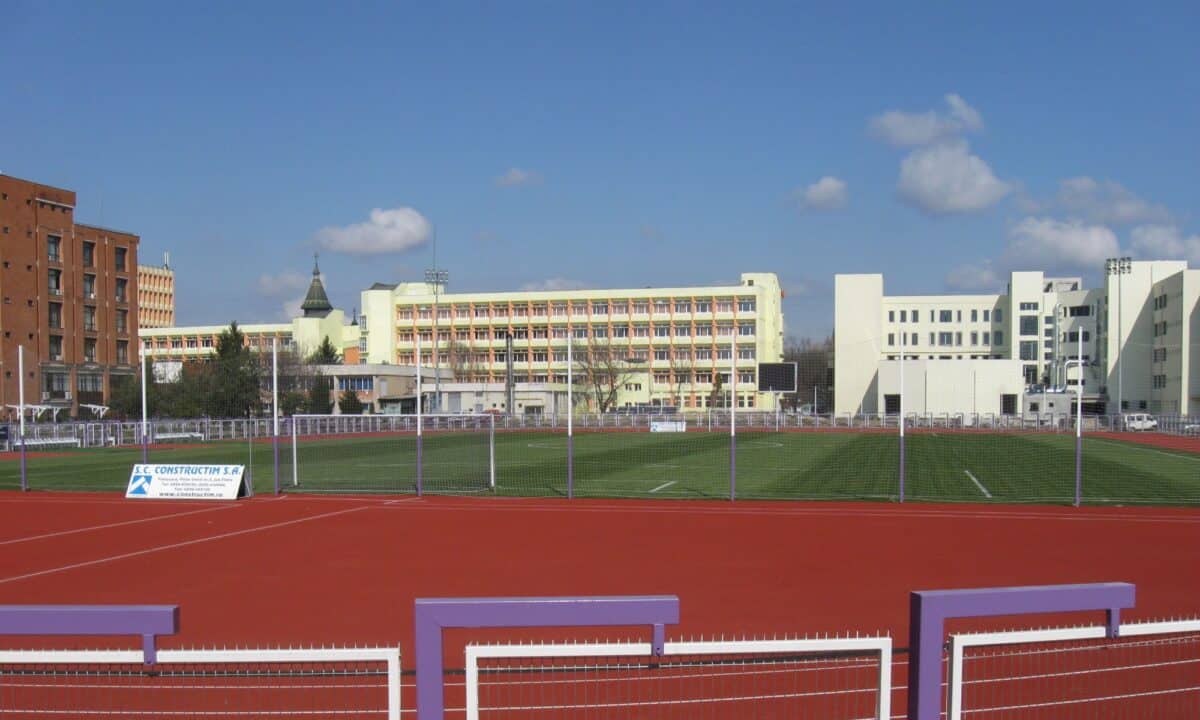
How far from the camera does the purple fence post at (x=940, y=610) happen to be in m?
4.13

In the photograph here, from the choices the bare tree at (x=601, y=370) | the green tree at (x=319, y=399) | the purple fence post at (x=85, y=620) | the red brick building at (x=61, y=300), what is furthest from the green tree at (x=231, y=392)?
the purple fence post at (x=85, y=620)

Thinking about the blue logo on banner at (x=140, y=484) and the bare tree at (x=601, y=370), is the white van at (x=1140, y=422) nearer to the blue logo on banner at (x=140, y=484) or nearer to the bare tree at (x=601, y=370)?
the bare tree at (x=601, y=370)

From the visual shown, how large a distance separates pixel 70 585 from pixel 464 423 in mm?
38173

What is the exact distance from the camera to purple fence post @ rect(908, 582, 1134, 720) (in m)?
4.13

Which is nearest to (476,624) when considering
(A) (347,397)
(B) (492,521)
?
(B) (492,521)

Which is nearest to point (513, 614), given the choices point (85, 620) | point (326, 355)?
point (85, 620)

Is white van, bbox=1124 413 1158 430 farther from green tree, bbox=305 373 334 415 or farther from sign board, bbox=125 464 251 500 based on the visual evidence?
green tree, bbox=305 373 334 415

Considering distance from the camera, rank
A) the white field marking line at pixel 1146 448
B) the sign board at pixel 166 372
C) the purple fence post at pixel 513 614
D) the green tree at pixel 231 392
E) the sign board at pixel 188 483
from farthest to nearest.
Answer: the sign board at pixel 166 372 < the green tree at pixel 231 392 < the white field marking line at pixel 1146 448 < the sign board at pixel 188 483 < the purple fence post at pixel 513 614

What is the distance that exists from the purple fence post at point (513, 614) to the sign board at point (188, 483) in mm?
20991

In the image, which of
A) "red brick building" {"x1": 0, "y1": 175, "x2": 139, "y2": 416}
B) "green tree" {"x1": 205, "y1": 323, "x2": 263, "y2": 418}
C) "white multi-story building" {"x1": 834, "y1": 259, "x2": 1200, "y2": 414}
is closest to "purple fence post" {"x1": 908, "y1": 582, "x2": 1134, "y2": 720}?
"green tree" {"x1": 205, "y1": 323, "x2": 263, "y2": 418}

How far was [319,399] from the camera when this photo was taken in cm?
7181

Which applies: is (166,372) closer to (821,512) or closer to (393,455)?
(393,455)

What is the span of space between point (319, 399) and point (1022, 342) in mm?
69839

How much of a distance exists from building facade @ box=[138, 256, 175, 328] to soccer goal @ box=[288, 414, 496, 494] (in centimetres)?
11541
